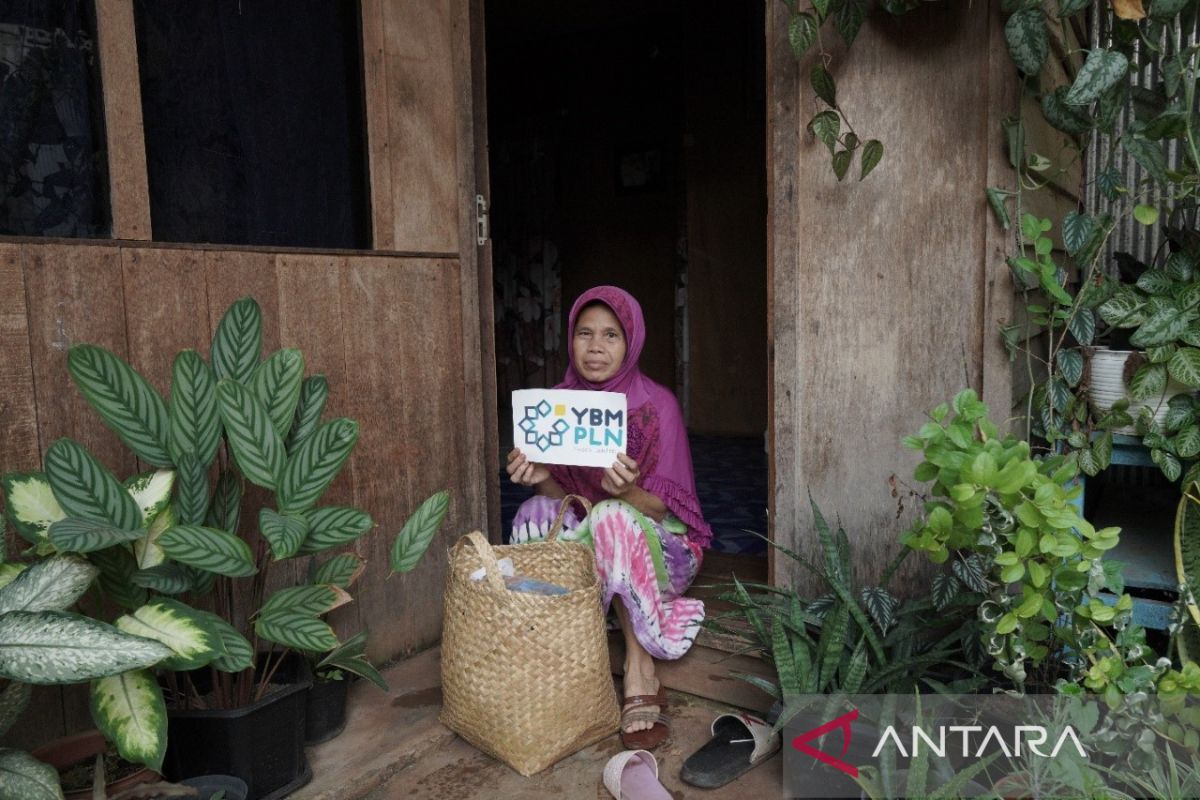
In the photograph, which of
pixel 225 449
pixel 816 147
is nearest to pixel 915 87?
pixel 816 147

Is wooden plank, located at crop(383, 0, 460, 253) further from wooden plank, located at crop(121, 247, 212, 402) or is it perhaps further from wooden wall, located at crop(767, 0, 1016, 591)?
wooden wall, located at crop(767, 0, 1016, 591)

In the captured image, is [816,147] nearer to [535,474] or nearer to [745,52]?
[535,474]

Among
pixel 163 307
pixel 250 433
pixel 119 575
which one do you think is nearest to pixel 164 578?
pixel 119 575

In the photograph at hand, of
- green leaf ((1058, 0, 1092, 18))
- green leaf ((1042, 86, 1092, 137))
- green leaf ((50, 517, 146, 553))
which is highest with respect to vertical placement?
green leaf ((1058, 0, 1092, 18))

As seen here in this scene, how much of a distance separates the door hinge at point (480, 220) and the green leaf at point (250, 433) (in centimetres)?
122

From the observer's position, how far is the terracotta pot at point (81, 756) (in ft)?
5.62

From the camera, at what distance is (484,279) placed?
112 inches

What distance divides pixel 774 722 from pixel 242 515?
1.42 meters

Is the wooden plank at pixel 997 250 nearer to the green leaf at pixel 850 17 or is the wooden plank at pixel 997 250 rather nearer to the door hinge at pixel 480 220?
the green leaf at pixel 850 17

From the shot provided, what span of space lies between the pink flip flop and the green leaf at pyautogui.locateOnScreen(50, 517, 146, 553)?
3.87ft

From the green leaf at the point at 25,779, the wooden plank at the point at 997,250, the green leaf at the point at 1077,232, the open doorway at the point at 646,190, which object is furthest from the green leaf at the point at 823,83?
the open doorway at the point at 646,190

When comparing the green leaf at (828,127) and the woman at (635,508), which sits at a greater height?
the green leaf at (828,127)

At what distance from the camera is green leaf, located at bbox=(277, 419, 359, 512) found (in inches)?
68.5

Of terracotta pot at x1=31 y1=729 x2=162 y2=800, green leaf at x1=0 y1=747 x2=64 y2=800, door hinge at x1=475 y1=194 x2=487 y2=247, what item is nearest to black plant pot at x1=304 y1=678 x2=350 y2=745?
terracotta pot at x1=31 y1=729 x2=162 y2=800
